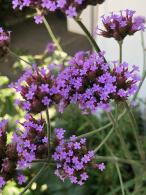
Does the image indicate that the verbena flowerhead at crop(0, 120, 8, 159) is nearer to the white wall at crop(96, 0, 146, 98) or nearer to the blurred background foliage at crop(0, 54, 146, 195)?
the blurred background foliage at crop(0, 54, 146, 195)

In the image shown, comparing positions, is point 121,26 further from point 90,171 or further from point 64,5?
point 90,171

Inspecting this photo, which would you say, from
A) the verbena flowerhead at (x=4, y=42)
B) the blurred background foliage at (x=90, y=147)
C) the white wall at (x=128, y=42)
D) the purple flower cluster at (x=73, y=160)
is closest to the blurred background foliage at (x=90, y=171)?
the blurred background foliage at (x=90, y=147)

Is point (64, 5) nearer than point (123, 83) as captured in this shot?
Yes

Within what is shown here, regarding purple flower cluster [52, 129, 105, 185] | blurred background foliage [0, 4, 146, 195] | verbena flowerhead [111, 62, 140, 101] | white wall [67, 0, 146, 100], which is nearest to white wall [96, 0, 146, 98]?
white wall [67, 0, 146, 100]

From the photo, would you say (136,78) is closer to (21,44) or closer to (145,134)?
(145,134)

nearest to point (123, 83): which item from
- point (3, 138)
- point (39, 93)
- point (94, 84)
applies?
point (94, 84)

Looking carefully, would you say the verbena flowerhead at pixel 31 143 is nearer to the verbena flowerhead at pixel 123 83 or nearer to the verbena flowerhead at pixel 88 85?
the verbena flowerhead at pixel 88 85

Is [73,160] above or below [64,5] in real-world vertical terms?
below
